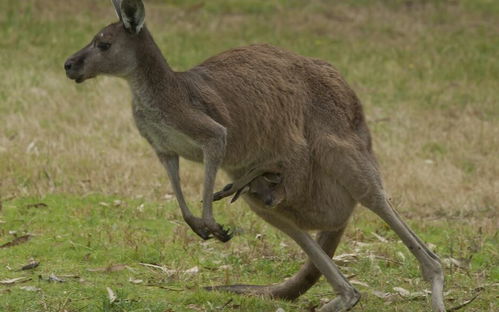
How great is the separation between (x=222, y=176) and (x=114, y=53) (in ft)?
12.1

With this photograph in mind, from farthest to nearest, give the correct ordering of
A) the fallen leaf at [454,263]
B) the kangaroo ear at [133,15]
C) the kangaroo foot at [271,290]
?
the fallen leaf at [454,263] < the kangaroo foot at [271,290] < the kangaroo ear at [133,15]

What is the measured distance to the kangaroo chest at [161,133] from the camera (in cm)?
509

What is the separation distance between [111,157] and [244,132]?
12.4 feet

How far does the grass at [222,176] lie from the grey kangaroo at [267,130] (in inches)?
18.6

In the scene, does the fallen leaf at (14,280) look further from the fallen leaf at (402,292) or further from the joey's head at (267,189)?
the fallen leaf at (402,292)

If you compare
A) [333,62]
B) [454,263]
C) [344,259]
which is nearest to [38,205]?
[344,259]

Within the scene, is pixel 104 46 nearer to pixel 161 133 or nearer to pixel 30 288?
pixel 161 133

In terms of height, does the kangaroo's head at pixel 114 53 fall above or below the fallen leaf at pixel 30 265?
above

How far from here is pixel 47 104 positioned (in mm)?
10633

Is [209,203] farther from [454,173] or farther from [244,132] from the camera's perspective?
[454,173]

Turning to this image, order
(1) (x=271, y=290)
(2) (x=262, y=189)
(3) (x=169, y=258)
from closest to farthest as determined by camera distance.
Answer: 1. (2) (x=262, y=189)
2. (1) (x=271, y=290)
3. (3) (x=169, y=258)

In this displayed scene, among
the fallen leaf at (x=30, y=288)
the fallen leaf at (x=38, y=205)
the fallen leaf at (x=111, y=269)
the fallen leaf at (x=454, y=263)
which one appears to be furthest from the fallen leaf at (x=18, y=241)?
the fallen leaf at (x=454, y=263)

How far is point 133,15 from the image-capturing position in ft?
16.8

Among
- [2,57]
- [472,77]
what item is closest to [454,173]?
[472,77]
